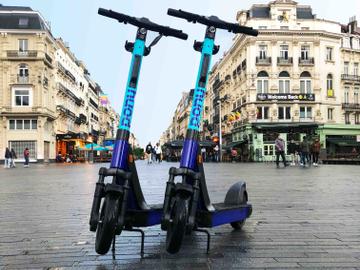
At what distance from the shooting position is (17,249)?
4.50 metres

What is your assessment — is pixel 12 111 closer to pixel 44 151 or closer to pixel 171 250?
pixel 44 151

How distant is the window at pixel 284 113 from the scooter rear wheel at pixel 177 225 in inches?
2315

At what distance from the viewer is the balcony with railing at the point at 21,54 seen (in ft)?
194

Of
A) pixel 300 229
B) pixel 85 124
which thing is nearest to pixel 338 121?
pixel 85 124

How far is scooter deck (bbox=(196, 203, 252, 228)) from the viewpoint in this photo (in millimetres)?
4312

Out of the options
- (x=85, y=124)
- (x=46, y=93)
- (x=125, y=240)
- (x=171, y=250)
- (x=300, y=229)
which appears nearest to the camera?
(x=171, y=250)

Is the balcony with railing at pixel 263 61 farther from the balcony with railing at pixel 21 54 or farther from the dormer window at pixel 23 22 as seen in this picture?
Result: the dormer window at pixel 23 22

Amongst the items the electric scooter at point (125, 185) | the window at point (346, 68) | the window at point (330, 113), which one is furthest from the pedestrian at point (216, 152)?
the electric scooter at point (125, 185)

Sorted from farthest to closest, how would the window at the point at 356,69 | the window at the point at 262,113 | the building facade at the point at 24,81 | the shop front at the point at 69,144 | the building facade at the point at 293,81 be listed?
the shop front at the point at 69,144
the window at the point at 356,69
the window at the point at 262,113
the building facade at the point at 293,81
the building facade at the point at 24,81

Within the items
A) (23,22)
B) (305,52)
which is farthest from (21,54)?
(305,52)

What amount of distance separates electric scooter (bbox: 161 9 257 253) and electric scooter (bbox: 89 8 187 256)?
0.99ft

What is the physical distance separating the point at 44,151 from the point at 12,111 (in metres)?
6.46

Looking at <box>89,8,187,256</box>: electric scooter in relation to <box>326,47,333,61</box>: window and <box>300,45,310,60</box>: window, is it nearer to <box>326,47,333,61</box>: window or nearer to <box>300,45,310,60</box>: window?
<box>300,45,310,60</box>: window

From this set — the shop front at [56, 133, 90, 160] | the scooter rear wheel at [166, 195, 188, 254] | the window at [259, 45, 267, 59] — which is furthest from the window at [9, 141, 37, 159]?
the scooter rear wheel at [166, 195, 188, 254]
